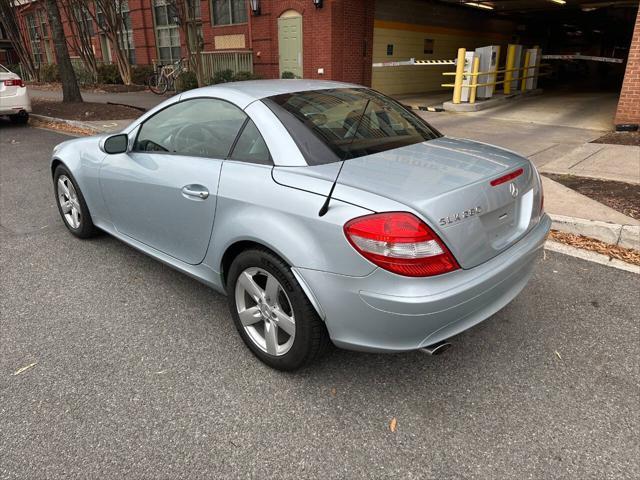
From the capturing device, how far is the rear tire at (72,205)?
4.42 m

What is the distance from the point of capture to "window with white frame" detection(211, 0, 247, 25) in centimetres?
1736

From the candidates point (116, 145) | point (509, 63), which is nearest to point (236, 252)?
point (116, 145)

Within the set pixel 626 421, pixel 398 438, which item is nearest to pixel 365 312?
pixel 398 438

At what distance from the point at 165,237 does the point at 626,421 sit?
285cm

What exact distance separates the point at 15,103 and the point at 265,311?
11.2m

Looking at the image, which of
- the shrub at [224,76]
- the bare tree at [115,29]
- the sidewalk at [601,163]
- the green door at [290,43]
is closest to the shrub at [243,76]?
the shrub at [224,76]

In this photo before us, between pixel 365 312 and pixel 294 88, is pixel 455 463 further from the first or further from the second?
pixel 294 88

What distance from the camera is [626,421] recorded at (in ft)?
7.90

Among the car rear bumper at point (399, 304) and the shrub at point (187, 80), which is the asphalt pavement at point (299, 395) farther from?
the shrub at point (187, 80)

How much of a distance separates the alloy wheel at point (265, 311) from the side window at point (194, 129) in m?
0.81

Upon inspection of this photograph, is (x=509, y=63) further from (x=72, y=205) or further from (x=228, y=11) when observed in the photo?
(x=72, y=205)

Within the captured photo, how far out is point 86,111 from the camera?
40.2ft

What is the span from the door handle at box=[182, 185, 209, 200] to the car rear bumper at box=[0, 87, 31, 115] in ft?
34.0

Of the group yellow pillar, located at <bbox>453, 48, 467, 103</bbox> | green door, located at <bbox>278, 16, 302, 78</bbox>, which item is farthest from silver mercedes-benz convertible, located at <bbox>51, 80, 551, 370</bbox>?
green door, located at <bbox>278, 16, 302, 78</bbox>
